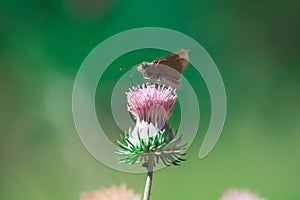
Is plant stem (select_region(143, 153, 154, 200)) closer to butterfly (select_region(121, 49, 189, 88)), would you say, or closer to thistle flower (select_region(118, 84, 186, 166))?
thistle flower (select_region(118, 84, 186, 166))

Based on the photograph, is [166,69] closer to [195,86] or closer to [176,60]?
[176,60]

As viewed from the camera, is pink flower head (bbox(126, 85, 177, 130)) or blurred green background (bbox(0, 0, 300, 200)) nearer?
pink flower head (bbox(126, 85, 177, 130))

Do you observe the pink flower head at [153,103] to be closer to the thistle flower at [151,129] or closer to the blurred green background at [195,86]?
the thistle flower at [151,129]

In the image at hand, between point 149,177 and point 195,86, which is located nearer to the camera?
point 149,177

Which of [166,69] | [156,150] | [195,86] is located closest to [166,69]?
[166,69]

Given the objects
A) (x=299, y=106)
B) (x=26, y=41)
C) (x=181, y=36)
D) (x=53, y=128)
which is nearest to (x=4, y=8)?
(x=26, y=41)

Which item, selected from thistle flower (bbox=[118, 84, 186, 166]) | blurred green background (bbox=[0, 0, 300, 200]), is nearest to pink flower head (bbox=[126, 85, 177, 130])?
thistle flower (bbox=[118, 84, 186, 166])
